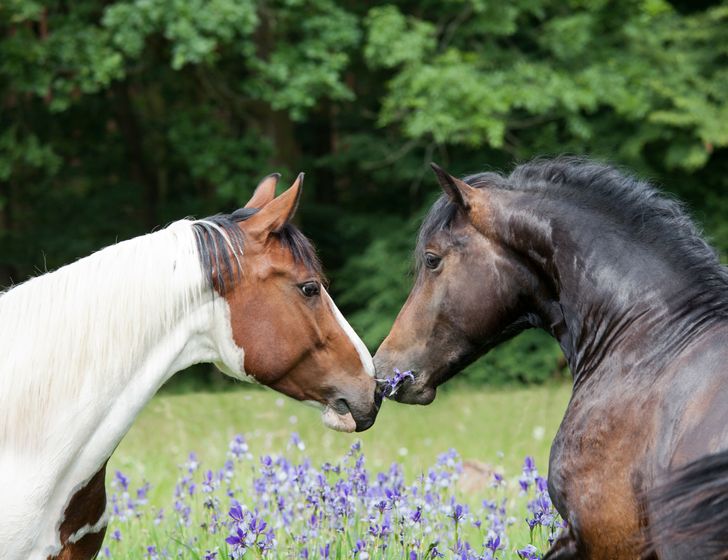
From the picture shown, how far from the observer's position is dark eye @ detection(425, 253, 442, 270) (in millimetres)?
4047

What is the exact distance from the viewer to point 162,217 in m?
16.9

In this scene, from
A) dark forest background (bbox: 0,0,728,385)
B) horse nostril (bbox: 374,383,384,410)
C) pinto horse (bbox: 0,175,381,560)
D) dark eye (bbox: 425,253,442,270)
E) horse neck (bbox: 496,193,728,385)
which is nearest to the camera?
pinto horse (bbox: 0,175,381,560)

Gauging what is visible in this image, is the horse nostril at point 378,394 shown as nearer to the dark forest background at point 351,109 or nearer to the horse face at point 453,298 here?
the horse face at point 453,298

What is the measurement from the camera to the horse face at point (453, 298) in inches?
154

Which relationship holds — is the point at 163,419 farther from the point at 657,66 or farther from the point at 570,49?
the point at 657,66

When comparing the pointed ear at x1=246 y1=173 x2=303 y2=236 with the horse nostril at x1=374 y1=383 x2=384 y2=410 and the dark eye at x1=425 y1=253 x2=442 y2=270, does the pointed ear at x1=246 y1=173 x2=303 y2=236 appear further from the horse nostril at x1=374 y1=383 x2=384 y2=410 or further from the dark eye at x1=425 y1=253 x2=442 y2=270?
the horse nostril at x1=374 y1=383 x2=384 y2=410

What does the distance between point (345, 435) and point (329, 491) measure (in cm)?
510

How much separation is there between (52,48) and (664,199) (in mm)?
10482

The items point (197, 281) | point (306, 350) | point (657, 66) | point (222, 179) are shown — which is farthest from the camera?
point (222, 179)

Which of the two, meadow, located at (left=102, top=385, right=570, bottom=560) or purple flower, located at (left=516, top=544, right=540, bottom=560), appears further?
meadow, located at (left=102, top=385, right=570, bottom=560)

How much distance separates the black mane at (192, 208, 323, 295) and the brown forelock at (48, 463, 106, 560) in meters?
0.80

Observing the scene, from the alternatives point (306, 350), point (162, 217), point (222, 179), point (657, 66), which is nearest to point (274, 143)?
point (222, 179)

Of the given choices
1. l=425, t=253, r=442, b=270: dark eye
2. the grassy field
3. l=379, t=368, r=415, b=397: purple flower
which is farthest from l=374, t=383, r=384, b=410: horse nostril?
the grassy field

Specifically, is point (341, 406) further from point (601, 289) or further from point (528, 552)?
point (601, 289)
